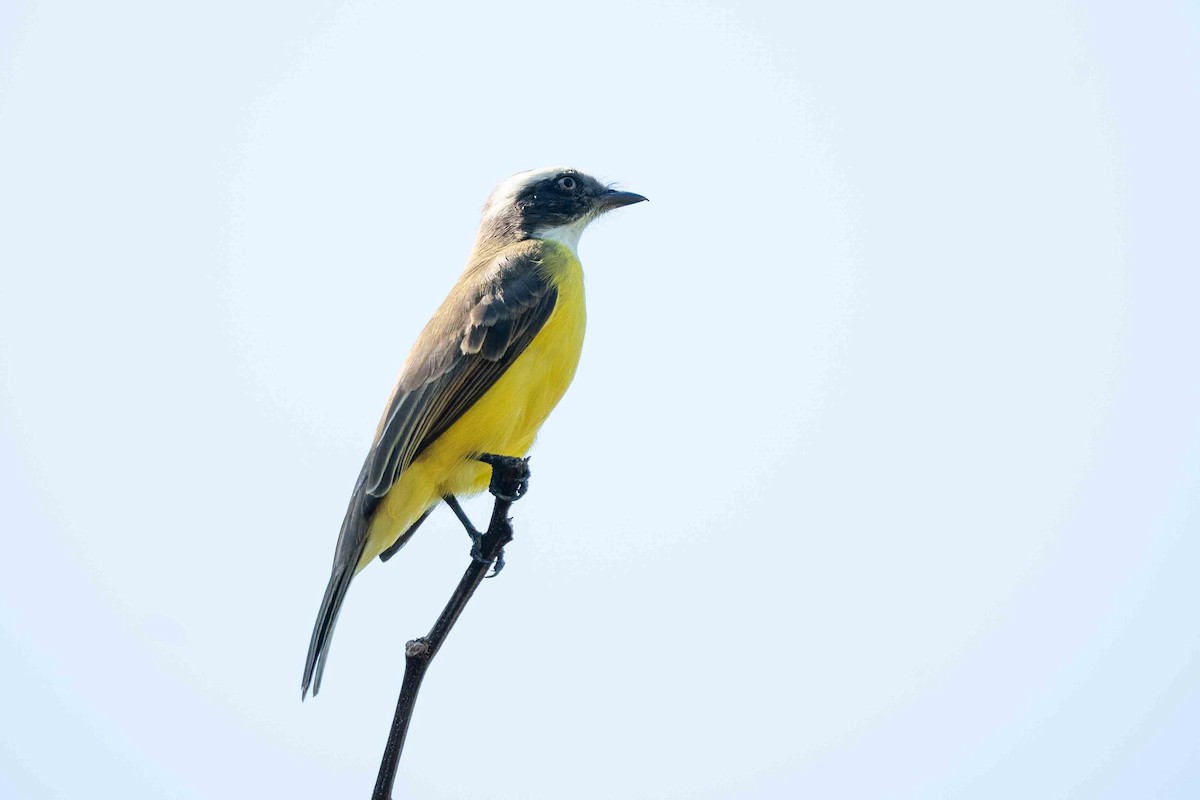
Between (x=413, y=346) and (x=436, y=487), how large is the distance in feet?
3.23

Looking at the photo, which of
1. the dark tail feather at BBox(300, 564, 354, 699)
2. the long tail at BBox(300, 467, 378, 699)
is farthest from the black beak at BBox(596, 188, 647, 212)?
the dark tail feather at BBox(300, 564, 354, 699)

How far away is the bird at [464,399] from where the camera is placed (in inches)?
252

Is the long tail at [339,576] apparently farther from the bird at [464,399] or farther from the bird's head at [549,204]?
the bird's head at [549,204]

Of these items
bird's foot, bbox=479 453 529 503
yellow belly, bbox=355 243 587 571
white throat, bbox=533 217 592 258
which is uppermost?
white throat, bbox=533 217 592 258

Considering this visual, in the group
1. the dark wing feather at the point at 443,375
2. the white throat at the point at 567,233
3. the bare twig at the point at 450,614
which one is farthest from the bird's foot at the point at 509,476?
the white throat at the point at 567,233

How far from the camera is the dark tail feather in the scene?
575cm

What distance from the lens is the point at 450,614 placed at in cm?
418

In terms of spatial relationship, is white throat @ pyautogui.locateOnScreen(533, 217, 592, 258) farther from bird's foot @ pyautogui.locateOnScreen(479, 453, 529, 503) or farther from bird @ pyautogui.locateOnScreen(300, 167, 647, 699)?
bird's foot @ pyautogui.locateOnScreen(479, 453, 529, 503)

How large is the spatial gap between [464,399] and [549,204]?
221 cm

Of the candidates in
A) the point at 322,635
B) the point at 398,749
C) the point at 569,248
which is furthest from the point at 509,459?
the point at 569,248

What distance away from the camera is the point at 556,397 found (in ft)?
22.6

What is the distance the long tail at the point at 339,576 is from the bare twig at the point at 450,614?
113 cm

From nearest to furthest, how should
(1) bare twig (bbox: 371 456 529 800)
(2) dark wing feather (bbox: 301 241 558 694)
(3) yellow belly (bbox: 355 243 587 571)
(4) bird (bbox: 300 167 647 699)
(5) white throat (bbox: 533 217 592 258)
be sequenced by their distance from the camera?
(1) bare twig (bbox: 371 456 529 800) → (2) dark wing feather (bbox: 301 241 558 694) → (4) bird (bbox: 300 167 647 699) → (3) yellow belly (bbox: 355 243 587 571) → (5) white throat (bbox: 533 217 592 258)

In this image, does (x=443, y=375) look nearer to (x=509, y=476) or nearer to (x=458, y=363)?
(x=458, y=363)
